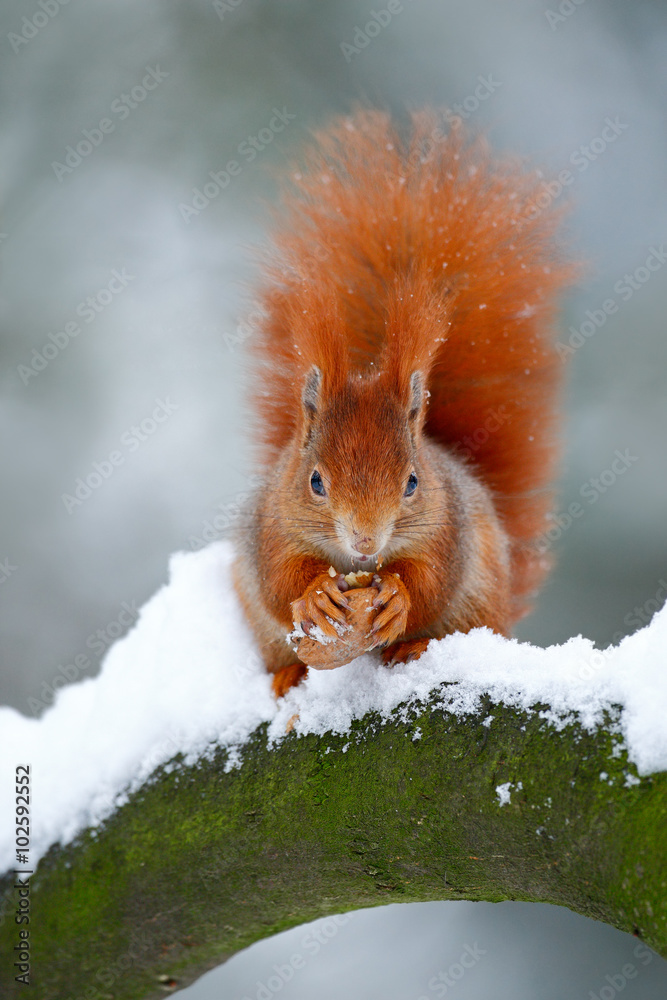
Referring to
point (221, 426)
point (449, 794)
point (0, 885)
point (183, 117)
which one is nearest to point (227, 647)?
point (0, 885)

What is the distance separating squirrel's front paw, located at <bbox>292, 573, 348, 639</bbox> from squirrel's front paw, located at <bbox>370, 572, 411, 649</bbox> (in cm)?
6

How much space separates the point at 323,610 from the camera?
1.32 meters

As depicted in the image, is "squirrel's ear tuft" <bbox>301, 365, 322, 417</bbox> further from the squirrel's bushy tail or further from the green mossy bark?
the green mossy bark

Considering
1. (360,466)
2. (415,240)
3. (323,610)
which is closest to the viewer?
(323,610)

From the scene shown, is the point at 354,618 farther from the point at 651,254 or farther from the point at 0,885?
the point at 651,254

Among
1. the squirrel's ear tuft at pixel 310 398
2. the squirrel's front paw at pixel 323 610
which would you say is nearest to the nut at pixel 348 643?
the squirrel's front paw at pixel 323 610

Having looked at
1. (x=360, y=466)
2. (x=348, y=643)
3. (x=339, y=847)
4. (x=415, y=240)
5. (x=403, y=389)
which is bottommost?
(x=339, y=847)

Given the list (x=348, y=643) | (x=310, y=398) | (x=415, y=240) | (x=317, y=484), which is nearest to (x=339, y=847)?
(x=348, y=643)

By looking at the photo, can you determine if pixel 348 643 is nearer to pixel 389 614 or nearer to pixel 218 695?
pixel 389 614

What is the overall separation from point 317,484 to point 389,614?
28 centimetres

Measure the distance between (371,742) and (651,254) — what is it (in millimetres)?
1766

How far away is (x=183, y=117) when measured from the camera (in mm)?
2824

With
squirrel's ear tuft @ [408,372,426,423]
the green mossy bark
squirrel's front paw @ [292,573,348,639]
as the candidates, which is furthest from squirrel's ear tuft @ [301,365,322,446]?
the green mossy bark

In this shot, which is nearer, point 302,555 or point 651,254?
point 302,555
